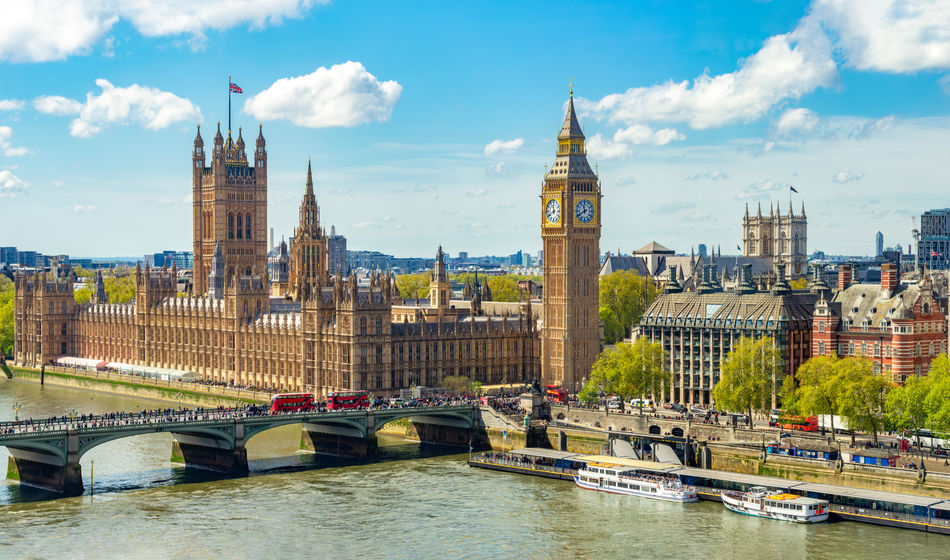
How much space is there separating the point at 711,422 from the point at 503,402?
22084 mm

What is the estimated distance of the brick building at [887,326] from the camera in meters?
120

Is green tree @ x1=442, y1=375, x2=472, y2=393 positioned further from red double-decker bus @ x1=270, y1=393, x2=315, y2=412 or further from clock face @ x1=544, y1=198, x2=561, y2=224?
red double-decker bus @ x1=270, y1=393, x2=315, y2=412

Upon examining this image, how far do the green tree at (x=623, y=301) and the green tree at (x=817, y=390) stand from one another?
225 feet

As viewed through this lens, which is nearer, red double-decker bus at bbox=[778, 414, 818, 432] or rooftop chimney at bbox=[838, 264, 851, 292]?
red double-decker bus at bbox=[778, 414, 818, 432]

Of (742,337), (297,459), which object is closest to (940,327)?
(742,337)

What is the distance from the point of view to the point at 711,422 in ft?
379

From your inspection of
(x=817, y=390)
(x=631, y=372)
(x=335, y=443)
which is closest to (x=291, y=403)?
(x=335, y=443)

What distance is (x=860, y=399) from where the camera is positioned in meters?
106

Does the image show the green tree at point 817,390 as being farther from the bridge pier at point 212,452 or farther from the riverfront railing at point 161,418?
the bridge pier at point 212,452

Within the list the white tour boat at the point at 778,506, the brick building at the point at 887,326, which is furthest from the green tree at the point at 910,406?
the white tour boat at the point at 778,506

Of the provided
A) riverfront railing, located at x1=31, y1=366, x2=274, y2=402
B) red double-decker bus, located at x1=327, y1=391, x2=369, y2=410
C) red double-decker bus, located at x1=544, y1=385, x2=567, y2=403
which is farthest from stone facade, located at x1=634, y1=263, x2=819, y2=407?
riverfront railing, located at x1=31, y1=366, x2=274, y2=402

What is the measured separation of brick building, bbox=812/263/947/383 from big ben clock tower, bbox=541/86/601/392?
30415mm

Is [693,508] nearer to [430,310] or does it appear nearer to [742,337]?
[742,337]

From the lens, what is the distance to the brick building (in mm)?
119625
